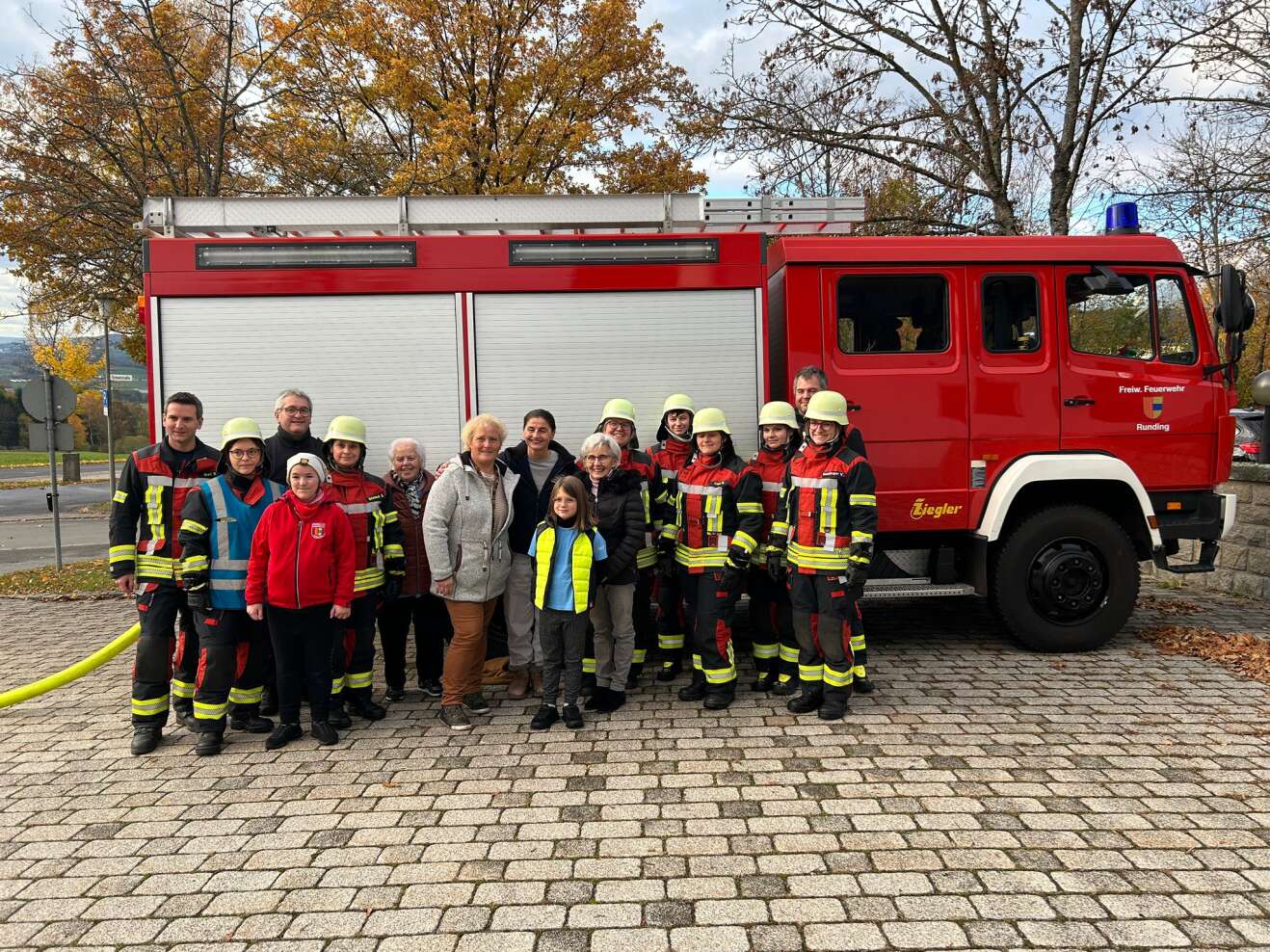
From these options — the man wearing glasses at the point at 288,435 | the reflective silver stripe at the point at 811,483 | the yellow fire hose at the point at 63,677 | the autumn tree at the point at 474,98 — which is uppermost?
the autumn tree at the point at 474,98

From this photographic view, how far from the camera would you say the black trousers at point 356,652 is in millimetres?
4375

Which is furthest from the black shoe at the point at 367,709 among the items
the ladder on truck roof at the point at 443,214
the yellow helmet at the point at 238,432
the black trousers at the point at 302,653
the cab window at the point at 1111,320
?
the cab window at the point at 1111,320

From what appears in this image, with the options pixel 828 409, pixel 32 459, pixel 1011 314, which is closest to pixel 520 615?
pixel 828 409

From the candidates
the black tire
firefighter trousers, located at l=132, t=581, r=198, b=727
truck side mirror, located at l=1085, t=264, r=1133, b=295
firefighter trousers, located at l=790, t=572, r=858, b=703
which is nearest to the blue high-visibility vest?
firefighter trousers, located at l=132, t=581, r=198, b=727

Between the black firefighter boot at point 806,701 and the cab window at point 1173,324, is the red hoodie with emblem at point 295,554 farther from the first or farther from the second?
the cab window at point 1173,324

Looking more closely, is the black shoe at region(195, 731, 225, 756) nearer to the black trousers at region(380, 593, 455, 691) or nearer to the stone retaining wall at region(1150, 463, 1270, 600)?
the black trousers at region(380, 593, 455, 691)

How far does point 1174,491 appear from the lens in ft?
17.3

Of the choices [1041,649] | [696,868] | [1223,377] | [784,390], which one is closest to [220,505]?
[696,868]

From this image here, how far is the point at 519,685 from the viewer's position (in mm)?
4793

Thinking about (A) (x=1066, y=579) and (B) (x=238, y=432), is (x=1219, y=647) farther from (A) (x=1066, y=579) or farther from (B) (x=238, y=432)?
(B) (x=238, y=432)

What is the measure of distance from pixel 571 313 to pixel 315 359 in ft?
5.36

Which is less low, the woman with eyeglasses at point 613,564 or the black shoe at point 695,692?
the woman with eyeglasses at point 613,564

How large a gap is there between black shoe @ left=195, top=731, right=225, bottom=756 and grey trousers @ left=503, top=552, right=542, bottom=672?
1.59 metres

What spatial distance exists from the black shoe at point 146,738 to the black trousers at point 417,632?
4.01 feet
